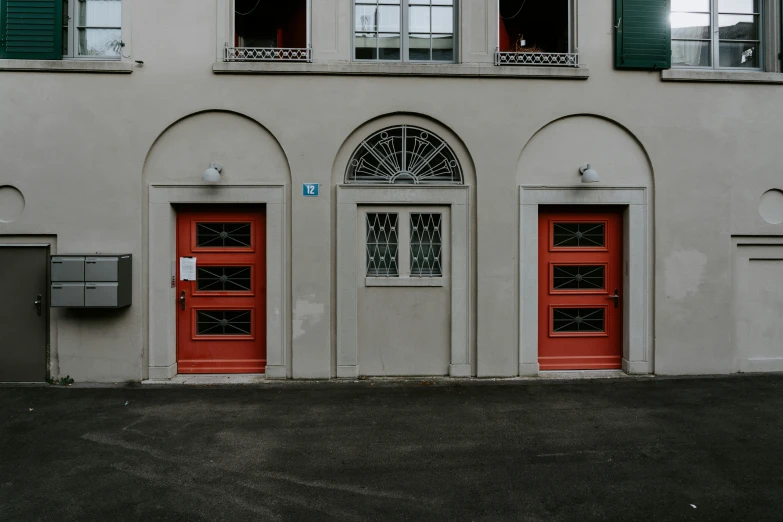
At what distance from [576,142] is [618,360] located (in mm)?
3263

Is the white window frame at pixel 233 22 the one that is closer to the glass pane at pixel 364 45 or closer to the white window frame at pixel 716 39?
the glass pane at pixel 364 45

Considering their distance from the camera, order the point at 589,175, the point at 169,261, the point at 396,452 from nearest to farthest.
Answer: the point at 396,452 < the point at 589,175 < the point at 169,261

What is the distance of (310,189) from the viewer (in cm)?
639

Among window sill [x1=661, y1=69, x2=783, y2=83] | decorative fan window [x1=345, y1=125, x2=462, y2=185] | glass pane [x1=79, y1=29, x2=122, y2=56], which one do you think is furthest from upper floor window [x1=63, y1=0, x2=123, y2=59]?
window sill [x1=661, y1=69, x2=783, y2=83]

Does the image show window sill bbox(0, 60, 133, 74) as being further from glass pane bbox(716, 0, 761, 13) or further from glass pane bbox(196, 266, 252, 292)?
glass pane bbox(716, 0, 761, 13)

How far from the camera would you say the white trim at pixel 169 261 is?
253 inches

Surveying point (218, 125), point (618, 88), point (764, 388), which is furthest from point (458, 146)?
point (764, 388)

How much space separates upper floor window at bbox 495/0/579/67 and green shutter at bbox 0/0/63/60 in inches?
245

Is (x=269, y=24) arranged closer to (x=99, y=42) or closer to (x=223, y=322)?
(x=99, y=42)

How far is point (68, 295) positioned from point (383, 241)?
422cm

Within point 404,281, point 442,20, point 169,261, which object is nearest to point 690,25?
point 442,20

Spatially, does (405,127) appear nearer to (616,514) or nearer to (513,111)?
(513,111)

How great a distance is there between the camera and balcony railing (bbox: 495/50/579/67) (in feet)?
21.6

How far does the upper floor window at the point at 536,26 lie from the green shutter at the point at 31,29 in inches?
245
